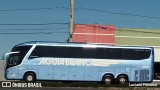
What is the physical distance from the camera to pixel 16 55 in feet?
118

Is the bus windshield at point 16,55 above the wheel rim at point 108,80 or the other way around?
above

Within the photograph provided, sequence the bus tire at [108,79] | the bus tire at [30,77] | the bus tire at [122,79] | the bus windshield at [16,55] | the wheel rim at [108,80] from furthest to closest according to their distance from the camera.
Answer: the bus tire at [122,79]
the bus tire at [108,79]
the wheel rim at [108,80]
the bus tire at [30,77]
the bus windshield at [16,55]

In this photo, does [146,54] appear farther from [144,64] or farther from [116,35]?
[116,35]

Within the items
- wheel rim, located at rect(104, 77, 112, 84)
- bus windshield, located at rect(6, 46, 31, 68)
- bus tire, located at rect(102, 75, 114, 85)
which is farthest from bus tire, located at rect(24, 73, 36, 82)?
wheel rim, located at rect(104, 77, 112, 84)

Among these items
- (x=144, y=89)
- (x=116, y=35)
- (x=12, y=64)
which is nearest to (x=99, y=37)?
(x=116, y=35)

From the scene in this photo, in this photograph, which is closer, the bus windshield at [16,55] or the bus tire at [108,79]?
the bus windshield at [16,55]

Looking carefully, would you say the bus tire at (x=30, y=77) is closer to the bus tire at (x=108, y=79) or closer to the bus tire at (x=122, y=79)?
the bus tire at (x=108, y=79)

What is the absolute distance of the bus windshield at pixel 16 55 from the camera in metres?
35.8

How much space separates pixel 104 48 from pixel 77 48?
2.23 m

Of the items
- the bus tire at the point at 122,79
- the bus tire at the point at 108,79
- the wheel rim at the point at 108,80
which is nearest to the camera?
the wheel rim at the point at 108,80

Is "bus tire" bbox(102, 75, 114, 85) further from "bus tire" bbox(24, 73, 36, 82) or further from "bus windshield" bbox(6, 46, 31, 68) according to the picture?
"bus windshield" bbox(6, 46, 31, 68)

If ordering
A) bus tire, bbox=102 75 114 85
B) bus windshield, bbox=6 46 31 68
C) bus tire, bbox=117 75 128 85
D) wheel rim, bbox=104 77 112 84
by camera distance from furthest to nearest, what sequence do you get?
bus tire, bbox=117 75 128 85, bus tire, bbox=102 75 114 85, wheel rim, bbox=104 77 112 84, bus windshield, bbox=6 46 31 68

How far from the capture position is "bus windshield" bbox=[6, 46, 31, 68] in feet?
117

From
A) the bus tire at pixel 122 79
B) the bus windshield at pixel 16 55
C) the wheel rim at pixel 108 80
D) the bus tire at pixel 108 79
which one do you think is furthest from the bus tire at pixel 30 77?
the bus tire at pixel 122 79
